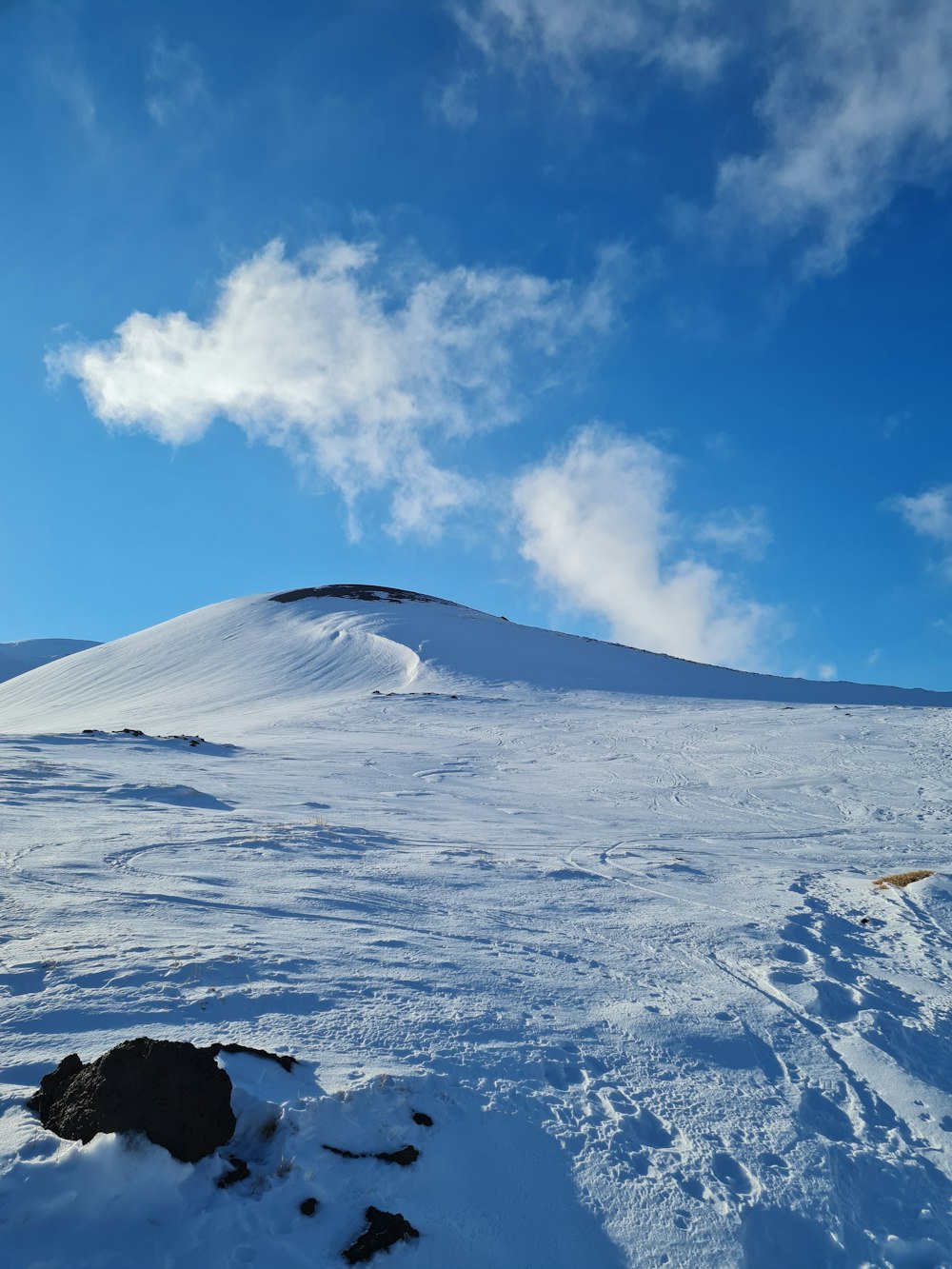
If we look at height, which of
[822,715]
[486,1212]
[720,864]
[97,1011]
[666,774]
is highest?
[822,715]

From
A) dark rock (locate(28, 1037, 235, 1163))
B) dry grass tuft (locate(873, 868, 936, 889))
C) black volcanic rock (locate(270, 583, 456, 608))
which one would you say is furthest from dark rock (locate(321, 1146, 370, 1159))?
black volcanic rock (locate(270, 583, 456, 608))

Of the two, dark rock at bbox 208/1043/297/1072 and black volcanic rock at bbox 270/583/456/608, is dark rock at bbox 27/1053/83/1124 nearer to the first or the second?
dark rock at bbox 208/1043/297/1072

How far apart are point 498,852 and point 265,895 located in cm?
322

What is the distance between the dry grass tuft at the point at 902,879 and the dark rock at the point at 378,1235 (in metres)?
6.33

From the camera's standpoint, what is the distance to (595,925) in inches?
245

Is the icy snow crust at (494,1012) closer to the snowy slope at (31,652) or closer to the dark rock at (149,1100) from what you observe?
the dark rock at (149,1100)

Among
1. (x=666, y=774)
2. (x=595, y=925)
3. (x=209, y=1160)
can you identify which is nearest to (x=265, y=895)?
(x=595, y=925)

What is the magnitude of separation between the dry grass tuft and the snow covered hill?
681 inches

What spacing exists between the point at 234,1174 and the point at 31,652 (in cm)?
11091

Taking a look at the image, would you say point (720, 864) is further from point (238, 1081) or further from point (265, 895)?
point (238, 1081)

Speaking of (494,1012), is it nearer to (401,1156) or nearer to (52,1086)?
(401,1156)

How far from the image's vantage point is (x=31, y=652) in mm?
95688

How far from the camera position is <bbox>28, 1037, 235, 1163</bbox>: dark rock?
9.48 feet

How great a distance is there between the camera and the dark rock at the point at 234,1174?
115 inches
